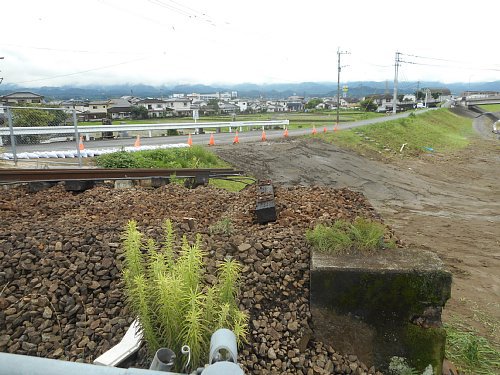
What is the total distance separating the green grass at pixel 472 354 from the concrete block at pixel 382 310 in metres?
0.74

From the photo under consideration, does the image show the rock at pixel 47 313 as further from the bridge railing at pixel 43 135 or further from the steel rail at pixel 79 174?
the bridge railing at pixel 43 135

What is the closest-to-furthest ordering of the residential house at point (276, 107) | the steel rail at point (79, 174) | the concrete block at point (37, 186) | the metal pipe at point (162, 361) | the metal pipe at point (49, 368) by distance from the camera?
the metal pipe at point (49, 368) < the metal pipe at point (162, 361) < the concrete block at point (37, 186) < the steel rail at point (79, 174) < the residential house at point (276, 107)

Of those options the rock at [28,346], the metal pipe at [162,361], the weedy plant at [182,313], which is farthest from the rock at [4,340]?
the metal pipe at [162,361]

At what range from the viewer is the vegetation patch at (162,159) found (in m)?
12.3

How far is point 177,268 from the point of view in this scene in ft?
10.2

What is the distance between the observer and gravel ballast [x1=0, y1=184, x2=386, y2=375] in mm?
3508

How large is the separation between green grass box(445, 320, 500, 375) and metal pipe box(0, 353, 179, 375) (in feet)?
15.1

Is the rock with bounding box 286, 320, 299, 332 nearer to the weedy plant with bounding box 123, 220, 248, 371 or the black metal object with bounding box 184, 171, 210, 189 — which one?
the weedy plant with bounding box 123, 220, 248, 371

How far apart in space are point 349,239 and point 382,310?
2.95 feet

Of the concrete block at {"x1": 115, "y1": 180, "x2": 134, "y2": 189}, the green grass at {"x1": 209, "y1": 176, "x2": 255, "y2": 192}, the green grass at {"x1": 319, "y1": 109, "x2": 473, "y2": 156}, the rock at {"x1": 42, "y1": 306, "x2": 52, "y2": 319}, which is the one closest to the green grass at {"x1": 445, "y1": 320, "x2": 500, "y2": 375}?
the rock at {"x1": 42, "y1": 306, "x2": 52, "y2": 319}

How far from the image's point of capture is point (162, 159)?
13523mm

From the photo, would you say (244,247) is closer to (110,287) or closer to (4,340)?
(110,287)

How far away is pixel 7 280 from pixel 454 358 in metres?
5.27

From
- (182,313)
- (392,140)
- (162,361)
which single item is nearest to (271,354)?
(182,313)
